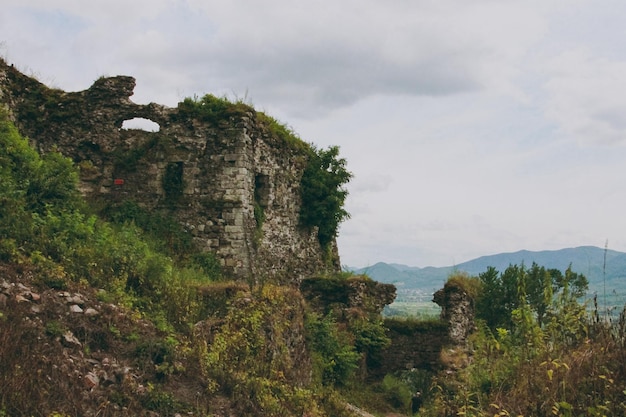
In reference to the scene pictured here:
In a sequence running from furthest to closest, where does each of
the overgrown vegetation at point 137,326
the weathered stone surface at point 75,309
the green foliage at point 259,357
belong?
the green foliage at point 259,357, the weathered stone surface at point 75,309, the overgrown vegetation at point 137,326

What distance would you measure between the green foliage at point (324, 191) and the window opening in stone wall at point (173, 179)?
5.08 m

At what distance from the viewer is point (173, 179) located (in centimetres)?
1684

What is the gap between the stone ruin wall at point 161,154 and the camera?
53.2 ft

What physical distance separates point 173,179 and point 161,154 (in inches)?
30.4

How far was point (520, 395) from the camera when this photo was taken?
21.6 feet

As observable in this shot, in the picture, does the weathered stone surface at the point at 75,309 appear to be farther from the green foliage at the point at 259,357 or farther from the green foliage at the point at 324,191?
the green foliage at the point at 324,191

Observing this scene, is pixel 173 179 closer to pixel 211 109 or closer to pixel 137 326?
pixel 211 109

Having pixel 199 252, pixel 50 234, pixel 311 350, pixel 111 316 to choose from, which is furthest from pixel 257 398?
pixel 199 252

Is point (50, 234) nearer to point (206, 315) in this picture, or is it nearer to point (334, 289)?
point (206, 315)

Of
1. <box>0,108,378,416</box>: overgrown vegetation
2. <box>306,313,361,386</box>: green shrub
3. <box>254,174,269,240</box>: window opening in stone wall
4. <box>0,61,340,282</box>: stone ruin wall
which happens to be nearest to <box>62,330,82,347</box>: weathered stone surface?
<box>0,108,378,416</box>: overgrown vegetation

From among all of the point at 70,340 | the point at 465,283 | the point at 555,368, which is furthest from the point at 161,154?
the point at 555,368

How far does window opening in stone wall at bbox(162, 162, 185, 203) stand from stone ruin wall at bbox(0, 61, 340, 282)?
0.04m

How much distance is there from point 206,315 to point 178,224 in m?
5.66

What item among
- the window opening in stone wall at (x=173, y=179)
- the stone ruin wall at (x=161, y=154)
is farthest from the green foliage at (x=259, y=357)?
the window opening in stone wall at (x=173, y=179)
